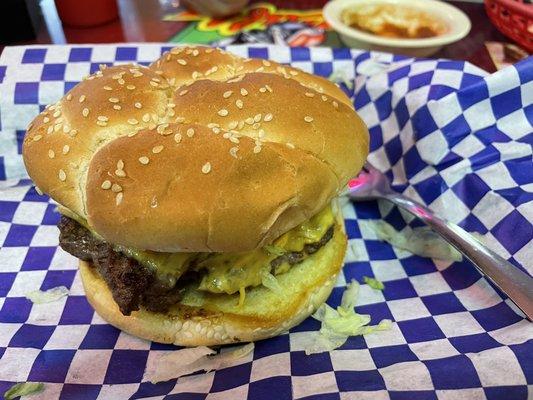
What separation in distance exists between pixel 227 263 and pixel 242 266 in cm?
5

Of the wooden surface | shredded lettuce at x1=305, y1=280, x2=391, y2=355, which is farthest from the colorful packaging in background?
shredded lettuce at x1=305, y1=280, x2=391, y2=355

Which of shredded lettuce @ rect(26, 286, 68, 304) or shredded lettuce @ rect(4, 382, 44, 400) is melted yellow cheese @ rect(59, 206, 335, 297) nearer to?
shredded lettuce @ rect(26, 286, 68, 304)

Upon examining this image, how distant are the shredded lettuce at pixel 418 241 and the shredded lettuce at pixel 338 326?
17.1 inches

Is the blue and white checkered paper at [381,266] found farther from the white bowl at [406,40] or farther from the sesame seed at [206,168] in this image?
the sesame seed at [206,168]

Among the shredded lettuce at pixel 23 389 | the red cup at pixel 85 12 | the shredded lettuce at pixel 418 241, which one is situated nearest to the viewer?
the shredded lettuce at pixel 23 389

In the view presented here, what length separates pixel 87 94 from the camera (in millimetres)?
1535

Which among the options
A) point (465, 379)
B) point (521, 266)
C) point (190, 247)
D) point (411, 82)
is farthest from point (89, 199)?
point (411, 82)

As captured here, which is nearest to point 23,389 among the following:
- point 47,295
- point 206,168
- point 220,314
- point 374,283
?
point 47,295

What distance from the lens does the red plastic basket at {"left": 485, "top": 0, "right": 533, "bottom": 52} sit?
274 centimetres

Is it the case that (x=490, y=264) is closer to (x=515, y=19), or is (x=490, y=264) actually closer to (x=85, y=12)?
(x=515, y=19)

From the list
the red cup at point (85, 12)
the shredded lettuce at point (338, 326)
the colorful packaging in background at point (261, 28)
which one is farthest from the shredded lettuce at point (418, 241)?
the red cup at point (85, 12)

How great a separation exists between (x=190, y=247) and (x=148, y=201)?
167mm

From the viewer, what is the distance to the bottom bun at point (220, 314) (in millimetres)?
1508

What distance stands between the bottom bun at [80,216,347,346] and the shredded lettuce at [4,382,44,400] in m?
0.28
